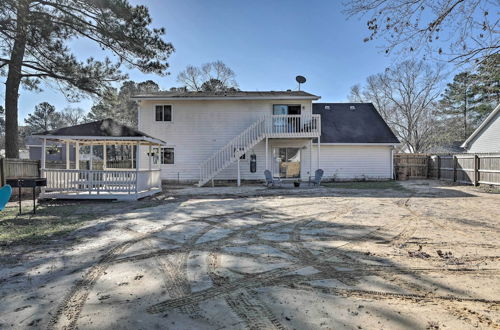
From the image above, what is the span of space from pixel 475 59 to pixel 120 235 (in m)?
7.07

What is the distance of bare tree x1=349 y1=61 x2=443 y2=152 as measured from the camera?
112ft

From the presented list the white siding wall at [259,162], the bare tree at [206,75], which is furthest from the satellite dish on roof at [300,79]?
the bare tree at [206,75]

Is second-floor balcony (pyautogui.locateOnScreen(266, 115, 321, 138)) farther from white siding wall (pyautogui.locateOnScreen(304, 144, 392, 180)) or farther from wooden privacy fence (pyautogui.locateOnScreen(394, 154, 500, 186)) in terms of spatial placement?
wooden privacy fence (pyautogui.locateOnScreen(394, 154, 500, 186))

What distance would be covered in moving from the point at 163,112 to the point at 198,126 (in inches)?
93.1

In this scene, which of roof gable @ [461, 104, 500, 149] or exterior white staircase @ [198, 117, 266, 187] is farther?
roof gable @ [461, 104, 500, 149]

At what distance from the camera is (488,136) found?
1927 cm

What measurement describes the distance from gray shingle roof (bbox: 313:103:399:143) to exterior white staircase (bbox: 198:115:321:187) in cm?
303

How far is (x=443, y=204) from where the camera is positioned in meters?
9.59

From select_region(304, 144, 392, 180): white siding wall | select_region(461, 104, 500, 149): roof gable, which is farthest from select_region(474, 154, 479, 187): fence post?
select_region(304, 144, 392, 180): white siding wall

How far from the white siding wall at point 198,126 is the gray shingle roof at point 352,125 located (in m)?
3.22

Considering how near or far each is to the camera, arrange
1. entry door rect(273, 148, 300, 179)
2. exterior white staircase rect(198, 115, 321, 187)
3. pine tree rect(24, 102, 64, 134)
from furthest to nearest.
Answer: pine tree rect(24, 102, 64, 134), entry door rect(273, 148, 300, 179), exterior white staircase rect(198, 115, 321, 187)

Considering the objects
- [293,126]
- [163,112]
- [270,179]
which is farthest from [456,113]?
[163,112]

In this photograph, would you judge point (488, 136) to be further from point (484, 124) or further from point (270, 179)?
point (270, 179)

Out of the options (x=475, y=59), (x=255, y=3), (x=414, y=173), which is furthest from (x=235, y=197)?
(x=414, y=173)
